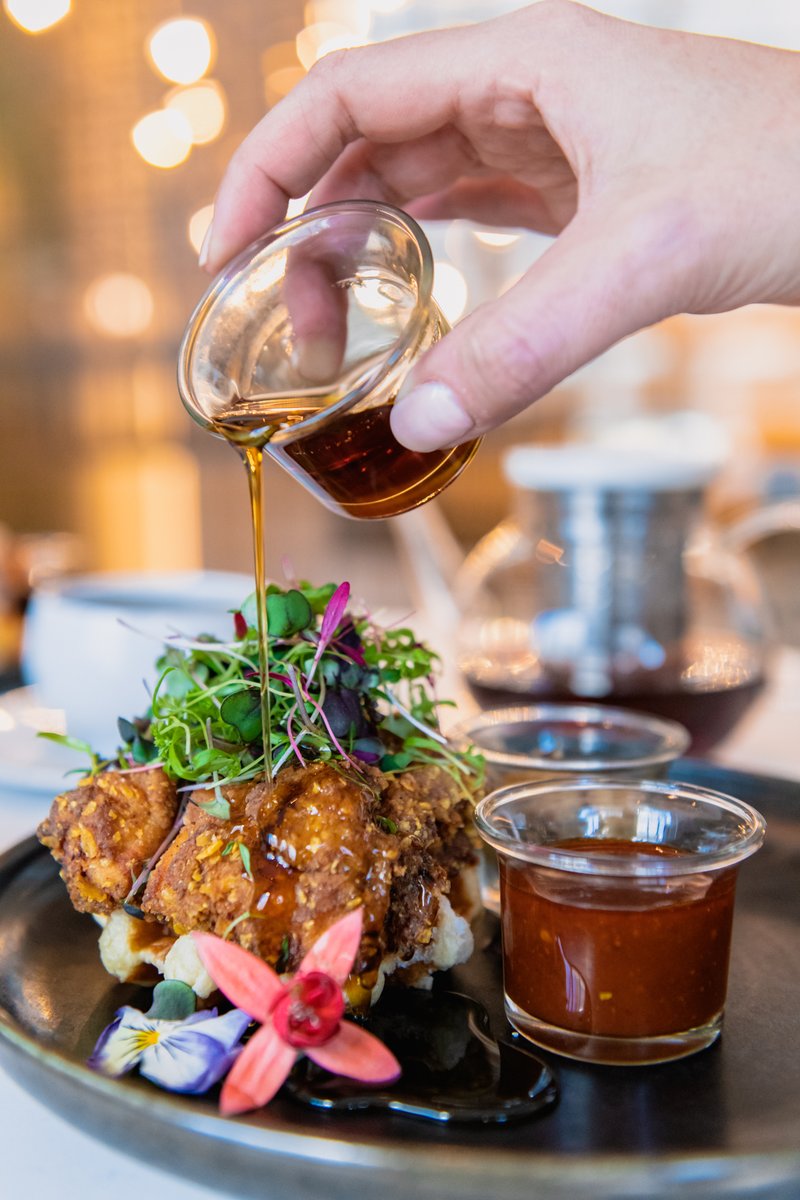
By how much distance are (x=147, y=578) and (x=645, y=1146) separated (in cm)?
137

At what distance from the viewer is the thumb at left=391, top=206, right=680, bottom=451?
0.82 metres

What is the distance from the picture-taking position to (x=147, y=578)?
1.85 meters

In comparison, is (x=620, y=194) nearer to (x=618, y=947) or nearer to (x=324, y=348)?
(x=324, y=348)

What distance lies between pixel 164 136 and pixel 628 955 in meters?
6.62

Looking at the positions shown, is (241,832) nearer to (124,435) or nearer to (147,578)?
(147,578)

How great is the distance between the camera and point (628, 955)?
804 mm

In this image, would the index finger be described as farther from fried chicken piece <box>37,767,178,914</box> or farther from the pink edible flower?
the pink edible flower

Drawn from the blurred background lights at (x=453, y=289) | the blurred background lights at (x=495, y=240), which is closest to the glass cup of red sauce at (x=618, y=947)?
the blurred background lights at (x=453, y=289)

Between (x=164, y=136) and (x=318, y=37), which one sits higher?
(x=318, y=37)

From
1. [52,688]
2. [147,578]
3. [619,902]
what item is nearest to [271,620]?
[619,902]

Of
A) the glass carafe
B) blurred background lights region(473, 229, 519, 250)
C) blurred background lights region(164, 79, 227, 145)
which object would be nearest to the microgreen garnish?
the glass carafe

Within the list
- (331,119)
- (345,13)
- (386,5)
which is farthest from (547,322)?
(345,13)

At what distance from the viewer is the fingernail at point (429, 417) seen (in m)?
0.82

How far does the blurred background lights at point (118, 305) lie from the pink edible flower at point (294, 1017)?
21.4 feet
